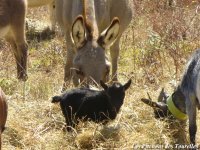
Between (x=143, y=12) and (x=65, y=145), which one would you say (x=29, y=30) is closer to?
(x=143, y=12)

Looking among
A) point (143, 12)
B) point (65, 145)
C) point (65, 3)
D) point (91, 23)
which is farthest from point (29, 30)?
point (65, 145)

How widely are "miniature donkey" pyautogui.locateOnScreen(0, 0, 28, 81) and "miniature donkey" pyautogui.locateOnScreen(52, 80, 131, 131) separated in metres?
2.17

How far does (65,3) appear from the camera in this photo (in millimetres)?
7094

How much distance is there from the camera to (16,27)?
766cm

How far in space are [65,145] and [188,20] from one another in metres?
5.30

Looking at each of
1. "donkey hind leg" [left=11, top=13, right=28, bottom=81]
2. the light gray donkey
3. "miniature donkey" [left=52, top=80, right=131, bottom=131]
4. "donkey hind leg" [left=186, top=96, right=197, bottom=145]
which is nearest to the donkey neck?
"donkey hind leg" [left=186, top=96, right=197, bottom=145]

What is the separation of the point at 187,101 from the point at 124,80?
2798mm

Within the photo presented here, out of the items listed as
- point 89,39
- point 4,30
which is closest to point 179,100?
point 89,39

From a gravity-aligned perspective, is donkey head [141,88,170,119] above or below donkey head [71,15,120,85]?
below

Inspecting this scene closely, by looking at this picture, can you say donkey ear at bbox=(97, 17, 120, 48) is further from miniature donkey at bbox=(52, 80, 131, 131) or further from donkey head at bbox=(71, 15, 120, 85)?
miniature donkey at bbox=(52, 80, 131, 131)

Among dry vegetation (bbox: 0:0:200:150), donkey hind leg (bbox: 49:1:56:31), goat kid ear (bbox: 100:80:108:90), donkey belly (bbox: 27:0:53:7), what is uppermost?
donkey belly (bbox: 27:0:53:7)

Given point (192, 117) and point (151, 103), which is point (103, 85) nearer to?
point (151, 103)

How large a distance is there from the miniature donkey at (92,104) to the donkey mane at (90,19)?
1003mm

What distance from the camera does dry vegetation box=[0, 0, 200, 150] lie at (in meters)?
5.02
